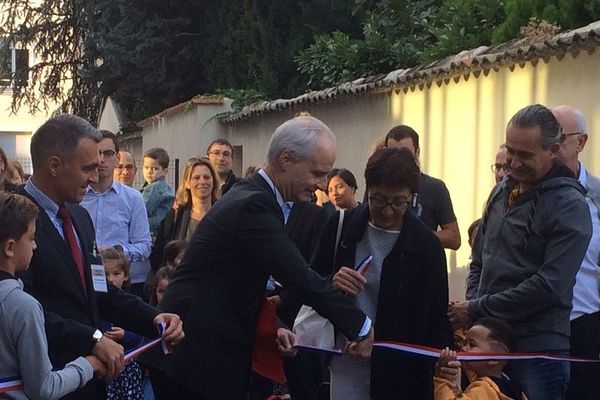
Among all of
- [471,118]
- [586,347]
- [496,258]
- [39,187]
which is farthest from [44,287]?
[471,118]

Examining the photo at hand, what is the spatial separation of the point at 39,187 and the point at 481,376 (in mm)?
2320

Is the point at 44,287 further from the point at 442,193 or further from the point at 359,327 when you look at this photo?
the point at 442,193

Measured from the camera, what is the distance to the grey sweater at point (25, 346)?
417 cm

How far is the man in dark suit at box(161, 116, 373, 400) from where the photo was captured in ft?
15.8

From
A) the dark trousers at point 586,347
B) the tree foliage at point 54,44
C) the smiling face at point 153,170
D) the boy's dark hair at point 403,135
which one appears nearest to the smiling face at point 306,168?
the dark trousers at point 586,347

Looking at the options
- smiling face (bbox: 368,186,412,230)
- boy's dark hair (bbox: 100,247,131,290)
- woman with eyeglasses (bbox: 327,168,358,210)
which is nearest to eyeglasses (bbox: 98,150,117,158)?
boy's dark hair (bbox: 100,247,131,290)

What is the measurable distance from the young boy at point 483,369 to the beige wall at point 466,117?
3.23m

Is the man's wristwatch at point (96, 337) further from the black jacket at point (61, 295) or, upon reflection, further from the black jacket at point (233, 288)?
the black jacket at point (233, 288)

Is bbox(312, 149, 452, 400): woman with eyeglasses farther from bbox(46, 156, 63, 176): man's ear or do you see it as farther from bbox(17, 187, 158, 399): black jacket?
bbox(46, 156, 63, 176): man's ear

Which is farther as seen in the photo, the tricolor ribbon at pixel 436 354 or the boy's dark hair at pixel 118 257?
the boy's dark hair at pixel 118 257

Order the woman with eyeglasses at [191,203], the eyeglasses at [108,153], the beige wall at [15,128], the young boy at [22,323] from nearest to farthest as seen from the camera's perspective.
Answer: the young boy at [22,323] < the eyeglasses at [108,153] < the woman with eyeglasses at [191,203] < the beige wall at [15,128]

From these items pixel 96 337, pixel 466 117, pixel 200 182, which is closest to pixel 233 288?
pixel 96 337

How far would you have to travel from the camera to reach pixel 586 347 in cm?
550

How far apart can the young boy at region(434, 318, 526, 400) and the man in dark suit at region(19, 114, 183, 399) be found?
4.16 feet
